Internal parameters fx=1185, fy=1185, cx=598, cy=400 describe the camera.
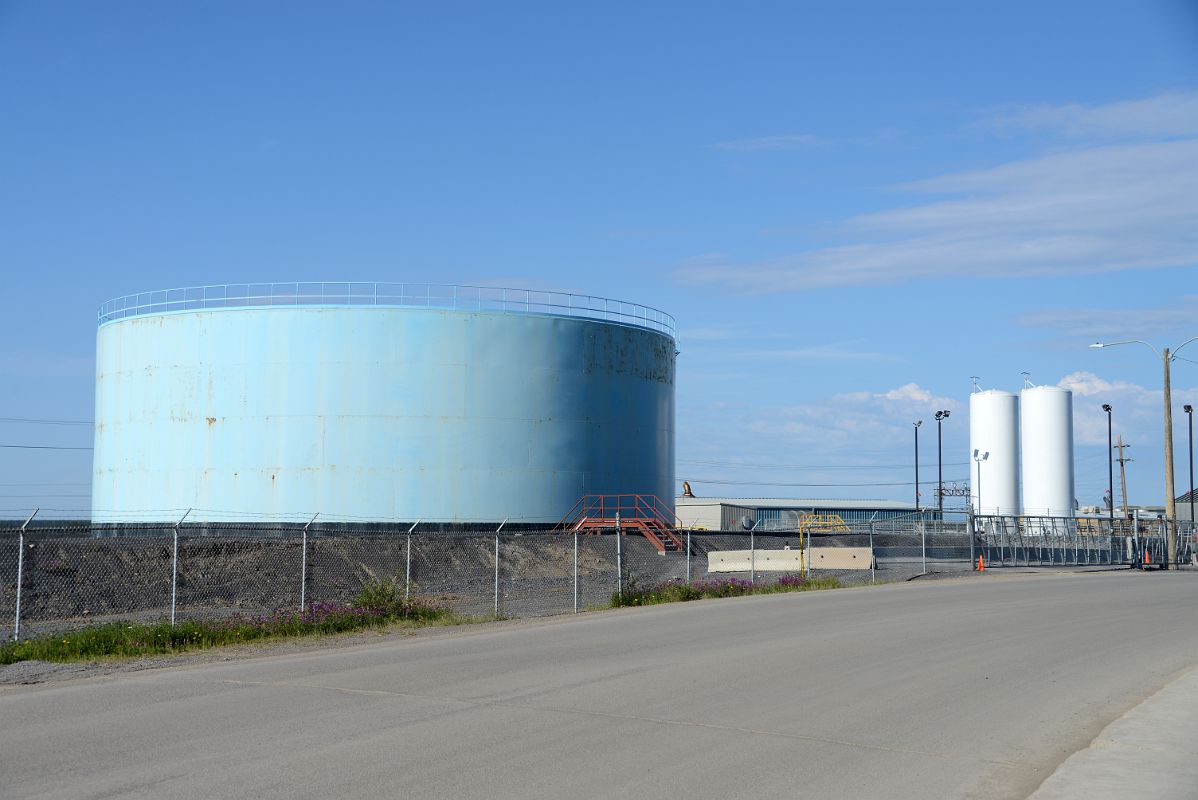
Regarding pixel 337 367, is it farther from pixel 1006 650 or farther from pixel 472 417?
pixel 1006 650

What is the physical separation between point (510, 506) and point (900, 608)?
19.9 meters

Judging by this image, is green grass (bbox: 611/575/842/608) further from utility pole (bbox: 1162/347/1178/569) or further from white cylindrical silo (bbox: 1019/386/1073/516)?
white cylindrical silo (bbox: 1019/386/1073/516)

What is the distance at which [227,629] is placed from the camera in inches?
666

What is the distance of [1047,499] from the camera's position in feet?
196

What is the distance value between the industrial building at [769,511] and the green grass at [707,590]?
2492cm

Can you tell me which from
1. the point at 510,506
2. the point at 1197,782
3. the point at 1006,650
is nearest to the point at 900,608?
the point at 1006,650

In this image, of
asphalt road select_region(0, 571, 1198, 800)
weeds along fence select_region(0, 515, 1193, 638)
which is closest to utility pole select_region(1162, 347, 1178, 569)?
weeds along fence select_region(0, 515, 1193, 638)

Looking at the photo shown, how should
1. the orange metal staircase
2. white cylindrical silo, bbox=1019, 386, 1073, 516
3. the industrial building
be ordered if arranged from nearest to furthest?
1. the orange metal staircase
2. white cylindrical silo, bbox=1019, 386, 1073, 516
3. the industrial building

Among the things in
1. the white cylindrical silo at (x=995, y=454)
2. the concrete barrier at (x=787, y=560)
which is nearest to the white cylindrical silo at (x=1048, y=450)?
the white cylindrical silo at (x=995, y=454)

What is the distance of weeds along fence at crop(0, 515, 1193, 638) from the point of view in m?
23.9

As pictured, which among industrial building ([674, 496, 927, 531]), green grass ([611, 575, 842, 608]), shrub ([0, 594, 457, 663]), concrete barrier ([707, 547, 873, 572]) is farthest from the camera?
industrial building ([674, 496, 927, 531])

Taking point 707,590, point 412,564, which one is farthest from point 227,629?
point 412,564

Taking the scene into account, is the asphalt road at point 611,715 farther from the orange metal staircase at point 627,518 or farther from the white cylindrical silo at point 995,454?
the white cylindrical silo at point 995,454

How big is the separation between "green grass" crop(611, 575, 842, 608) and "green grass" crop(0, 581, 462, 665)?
14.9 feet
